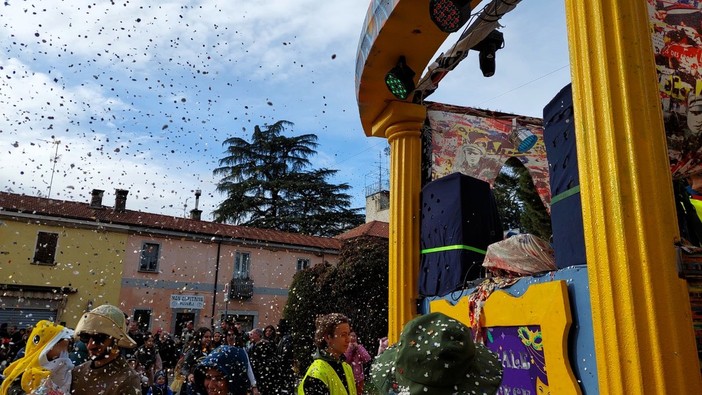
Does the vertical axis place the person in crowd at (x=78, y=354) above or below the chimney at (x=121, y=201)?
below

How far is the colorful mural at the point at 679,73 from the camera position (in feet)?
9.08

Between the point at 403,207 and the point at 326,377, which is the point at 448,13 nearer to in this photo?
the point at 403,207

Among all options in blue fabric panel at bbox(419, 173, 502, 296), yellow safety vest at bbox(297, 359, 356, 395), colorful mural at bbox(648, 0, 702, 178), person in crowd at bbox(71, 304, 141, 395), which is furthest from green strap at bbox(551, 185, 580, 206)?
person in crowd at bbox(71, 304, 141, 395)

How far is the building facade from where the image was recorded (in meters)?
22.9

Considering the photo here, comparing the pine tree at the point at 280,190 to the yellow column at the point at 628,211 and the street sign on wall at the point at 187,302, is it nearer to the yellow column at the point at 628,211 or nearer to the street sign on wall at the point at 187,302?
the street sign on wall at the point at 187,302

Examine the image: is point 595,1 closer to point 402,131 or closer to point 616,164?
point 616,164

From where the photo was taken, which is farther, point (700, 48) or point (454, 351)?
point (700, 48)

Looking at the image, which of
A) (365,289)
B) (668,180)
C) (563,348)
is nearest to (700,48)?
(668,180)

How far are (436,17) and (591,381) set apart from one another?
2949mm

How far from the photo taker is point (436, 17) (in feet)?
14.3

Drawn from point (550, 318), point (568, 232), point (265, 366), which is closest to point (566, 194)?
point (568, 232)

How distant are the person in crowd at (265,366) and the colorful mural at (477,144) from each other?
4433mm

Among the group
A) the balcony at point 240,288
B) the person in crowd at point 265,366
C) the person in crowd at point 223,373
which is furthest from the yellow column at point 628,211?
the balcony at point 240,288

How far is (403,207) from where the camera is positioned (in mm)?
5742
